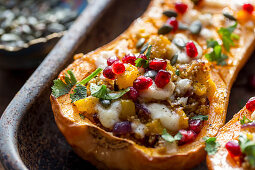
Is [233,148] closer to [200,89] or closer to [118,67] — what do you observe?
[200,89]

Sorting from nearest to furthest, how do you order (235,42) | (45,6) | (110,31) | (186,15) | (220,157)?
(220,157)
(235,42)
(186,15)
(110,31)
(45,6)

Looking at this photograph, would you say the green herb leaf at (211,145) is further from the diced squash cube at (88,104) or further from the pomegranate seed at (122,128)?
the diced squash cube at (88,104)

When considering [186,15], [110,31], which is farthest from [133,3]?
[186,15]

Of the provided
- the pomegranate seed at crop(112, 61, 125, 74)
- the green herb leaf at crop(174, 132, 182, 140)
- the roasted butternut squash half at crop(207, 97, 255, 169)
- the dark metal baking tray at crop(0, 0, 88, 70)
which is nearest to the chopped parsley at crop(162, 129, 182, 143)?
the green herb leaf at crop(174, 132, 182, 140)

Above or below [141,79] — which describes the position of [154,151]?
below

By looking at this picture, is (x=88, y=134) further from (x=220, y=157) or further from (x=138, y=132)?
(x=220, y=157)

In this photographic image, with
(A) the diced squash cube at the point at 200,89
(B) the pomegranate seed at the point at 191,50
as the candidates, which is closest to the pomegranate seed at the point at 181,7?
(B) the pomegranate seed at the point at 191,50

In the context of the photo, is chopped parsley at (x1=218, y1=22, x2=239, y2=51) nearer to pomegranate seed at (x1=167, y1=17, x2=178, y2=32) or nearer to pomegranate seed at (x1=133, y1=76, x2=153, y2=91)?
pomegranate seed at (x1=167, y1=17, x2=178, y2=32)
